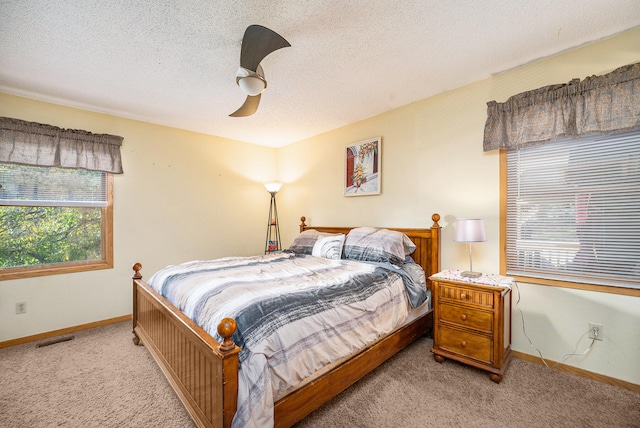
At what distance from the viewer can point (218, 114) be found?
3328 mm

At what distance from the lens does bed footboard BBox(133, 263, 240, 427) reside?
120 cm

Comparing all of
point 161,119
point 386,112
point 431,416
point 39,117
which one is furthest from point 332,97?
point 39,117

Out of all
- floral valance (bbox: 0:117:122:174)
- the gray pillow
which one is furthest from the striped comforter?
floral valance (bbox: 0:117:122:174)

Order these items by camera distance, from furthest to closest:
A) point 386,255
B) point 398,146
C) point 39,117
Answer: point 398,146
point 39,117
point 386,255

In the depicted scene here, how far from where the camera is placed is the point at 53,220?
116 inches

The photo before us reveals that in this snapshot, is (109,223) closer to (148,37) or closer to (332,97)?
(148,37)

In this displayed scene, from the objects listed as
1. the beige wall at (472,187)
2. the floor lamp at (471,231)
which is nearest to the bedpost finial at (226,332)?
the floor lamp at (471,231)

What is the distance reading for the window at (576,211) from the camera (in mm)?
1909

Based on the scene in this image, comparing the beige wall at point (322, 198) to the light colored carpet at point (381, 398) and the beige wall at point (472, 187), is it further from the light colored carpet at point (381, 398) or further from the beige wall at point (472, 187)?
the light colored carpet at point (381, 398)

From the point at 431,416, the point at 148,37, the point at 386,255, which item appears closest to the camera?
the point at 431,416

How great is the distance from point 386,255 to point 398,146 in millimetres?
1343

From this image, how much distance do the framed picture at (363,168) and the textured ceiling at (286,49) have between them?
0.54 m

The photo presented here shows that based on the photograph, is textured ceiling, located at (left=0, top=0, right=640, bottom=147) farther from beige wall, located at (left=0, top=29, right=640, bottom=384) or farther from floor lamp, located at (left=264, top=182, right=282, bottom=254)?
floor lamp, located at (left=264, top=182, right=282, bottom=254)

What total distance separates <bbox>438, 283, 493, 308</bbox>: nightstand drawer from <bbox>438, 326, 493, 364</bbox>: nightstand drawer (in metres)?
0.26
